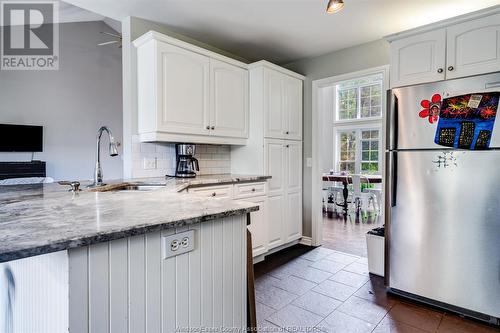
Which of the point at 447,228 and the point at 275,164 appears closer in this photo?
the point at 447,228

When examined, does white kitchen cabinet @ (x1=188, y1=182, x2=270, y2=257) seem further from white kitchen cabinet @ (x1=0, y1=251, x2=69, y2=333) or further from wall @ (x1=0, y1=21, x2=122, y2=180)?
wall @ (x1=0, y1=21, x2=122, y2=180)

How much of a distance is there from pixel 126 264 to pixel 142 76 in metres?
2.11

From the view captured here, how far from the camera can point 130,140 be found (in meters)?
2.58

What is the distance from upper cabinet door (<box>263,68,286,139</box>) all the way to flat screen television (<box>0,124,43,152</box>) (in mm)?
4060

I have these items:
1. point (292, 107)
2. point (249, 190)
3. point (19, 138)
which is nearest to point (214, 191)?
point (249, 190)

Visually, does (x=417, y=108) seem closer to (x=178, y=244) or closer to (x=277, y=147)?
(x=277, y=147)

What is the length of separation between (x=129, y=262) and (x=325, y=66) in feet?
11.0

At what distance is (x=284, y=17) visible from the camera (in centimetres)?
262

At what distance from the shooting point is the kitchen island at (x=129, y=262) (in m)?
0.72

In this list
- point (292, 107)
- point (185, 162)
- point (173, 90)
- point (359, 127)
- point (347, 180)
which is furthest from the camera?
point (359, 127)

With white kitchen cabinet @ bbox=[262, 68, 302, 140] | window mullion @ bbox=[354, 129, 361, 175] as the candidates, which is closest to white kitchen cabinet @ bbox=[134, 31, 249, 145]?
white kitchen cabinet @ bbox=[262, 68, 302, 140]

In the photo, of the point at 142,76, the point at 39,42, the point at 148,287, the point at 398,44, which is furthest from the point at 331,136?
the point at 148,287

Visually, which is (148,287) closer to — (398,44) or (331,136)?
(398,44)

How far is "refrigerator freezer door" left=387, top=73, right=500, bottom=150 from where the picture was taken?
6.30ft
